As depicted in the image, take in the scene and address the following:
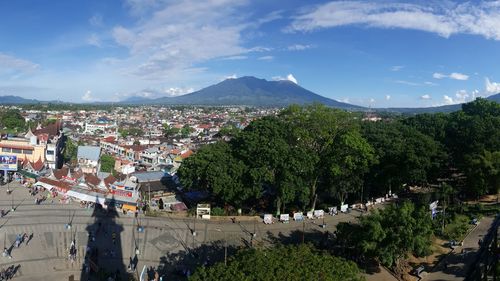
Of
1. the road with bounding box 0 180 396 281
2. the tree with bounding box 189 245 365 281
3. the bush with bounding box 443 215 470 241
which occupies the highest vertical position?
the tree with bounding box 189 245 365 281

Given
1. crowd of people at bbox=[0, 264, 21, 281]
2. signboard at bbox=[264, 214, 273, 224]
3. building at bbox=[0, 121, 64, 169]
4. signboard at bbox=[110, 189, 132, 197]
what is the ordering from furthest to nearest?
building at bbox=[0, 121, 64, 169] < signboard at bbox=[110, 189, 132, 197] < signboard at bbox=[264, 214, 273, 224] < crowd of people at bbox=[0, 264, 21, 281]

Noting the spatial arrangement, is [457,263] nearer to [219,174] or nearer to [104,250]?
[219,174]

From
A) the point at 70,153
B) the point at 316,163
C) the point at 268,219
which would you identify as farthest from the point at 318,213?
the point at 70,153

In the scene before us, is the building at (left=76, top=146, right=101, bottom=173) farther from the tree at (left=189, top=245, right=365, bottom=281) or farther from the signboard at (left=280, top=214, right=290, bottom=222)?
the tree at (left=189, top=245, right=365, bottom=281)

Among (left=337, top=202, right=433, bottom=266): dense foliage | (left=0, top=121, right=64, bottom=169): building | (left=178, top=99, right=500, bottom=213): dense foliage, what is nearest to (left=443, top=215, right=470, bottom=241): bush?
(left=178, top=99, right=500, bottom=213): dense foliage

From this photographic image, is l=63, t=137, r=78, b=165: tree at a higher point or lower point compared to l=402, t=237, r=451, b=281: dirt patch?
higher

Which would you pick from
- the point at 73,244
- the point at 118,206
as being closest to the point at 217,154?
the point at 118,206

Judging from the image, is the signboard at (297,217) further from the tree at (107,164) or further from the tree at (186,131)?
the tree at (186,131)

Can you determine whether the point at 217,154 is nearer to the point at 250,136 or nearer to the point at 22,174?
the point at 250,136
